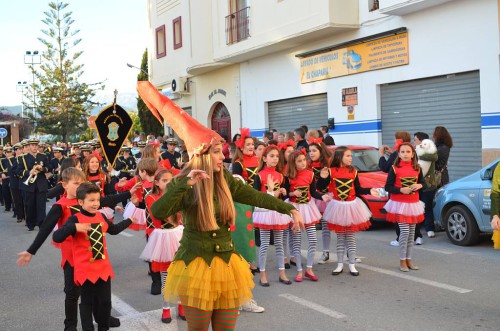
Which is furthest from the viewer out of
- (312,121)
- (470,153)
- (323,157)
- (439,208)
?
(312,121)

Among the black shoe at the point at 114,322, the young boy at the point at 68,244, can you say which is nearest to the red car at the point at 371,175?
the black shoe at the point at 114,322

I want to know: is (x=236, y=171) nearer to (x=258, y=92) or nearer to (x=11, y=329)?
(x=11, y=329)

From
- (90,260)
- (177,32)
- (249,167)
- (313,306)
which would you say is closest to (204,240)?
(90,260)

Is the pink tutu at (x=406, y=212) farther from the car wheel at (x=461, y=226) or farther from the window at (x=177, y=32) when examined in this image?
the window at (x=177, y=32)

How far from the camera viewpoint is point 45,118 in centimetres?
4912

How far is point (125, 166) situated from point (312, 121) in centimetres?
745

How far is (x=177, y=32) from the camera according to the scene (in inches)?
1118

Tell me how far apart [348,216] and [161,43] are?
24.5 metres

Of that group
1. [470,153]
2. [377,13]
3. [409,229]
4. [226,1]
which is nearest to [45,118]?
[226,1]

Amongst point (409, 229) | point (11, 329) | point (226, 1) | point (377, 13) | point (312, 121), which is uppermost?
point (226, 1)

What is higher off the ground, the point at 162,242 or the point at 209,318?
the point at 162,242

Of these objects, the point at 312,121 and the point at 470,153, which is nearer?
the point at 470,153

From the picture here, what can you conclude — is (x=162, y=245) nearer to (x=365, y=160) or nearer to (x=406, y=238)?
(x=406, y=238)

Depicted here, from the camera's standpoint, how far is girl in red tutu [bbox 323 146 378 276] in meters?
7.94
